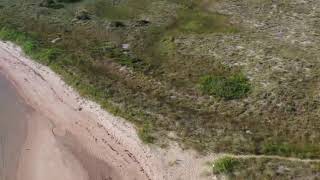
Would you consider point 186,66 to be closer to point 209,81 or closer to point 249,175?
point 209,81

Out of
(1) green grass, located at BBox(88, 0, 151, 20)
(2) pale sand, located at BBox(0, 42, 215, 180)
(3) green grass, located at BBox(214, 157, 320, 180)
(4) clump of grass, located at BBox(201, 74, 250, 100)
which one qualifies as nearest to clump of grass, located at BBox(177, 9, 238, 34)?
(1) green grass, located at BBox(88, 0, 151, 20)

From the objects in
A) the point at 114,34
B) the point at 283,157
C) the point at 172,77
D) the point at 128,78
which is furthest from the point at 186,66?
the point at 283,157

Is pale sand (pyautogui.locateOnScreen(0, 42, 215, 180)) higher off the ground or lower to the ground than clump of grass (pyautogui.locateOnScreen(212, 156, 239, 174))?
lower

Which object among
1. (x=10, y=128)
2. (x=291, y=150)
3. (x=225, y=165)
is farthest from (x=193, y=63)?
(x=10, y=128)

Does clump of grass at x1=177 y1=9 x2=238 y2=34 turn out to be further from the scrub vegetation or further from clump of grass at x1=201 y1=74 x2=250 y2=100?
clump of grass at x1=201 y1=74 x2=250 y2=100

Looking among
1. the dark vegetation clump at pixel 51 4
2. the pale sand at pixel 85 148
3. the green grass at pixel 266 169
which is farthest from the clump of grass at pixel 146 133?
the dark vegetation clump at pixel 51 4

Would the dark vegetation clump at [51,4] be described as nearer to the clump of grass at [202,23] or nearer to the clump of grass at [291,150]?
the clump of grass at [202,23]

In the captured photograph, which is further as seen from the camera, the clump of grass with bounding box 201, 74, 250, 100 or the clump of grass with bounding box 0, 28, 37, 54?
the clump of grass with bounding box 0, 28, 37, 54
